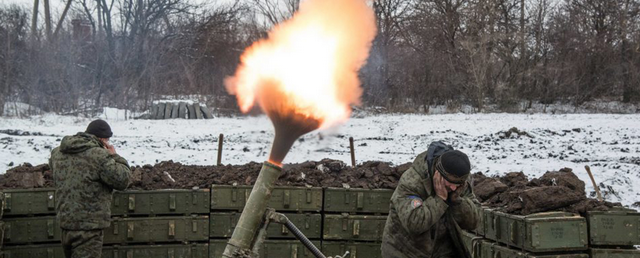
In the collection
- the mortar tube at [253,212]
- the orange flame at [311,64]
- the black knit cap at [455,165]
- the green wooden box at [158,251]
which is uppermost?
the orange flame at [311,64]

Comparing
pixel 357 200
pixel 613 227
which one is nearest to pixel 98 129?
pixel 357 200

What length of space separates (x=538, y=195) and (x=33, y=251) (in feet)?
21.2

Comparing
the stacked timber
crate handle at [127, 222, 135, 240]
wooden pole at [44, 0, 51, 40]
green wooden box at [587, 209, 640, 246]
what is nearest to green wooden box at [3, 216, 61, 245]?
crate handle at [127, 222, 135, 240]

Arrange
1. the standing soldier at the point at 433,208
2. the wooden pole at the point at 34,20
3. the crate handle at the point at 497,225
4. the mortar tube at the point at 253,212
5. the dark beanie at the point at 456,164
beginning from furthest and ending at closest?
the wooden pole at the point at 34,20
the crate handle at the point at 497,225
the standing soldier at the point at 433,208
the dark beanie at the point at 456,164
the mortar tube at the point at 253,212

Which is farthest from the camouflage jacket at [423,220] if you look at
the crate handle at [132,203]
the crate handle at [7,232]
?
the crate handle at [7,232]

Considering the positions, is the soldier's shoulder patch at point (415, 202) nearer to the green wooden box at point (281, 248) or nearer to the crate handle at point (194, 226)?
the green wooden box at point (281, 248)

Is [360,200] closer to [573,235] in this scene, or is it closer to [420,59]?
[573,235]

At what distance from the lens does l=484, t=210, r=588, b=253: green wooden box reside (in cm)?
702

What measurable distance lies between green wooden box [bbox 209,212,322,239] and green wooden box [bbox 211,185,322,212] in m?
0.10

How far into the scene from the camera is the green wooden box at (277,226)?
9078 mm

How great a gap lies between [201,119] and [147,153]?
27.0 ft

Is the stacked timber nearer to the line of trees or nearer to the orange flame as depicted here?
the line of trees

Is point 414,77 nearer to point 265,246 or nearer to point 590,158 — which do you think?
point 590,158

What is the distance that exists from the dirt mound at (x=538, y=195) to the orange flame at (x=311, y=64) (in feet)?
9.29
